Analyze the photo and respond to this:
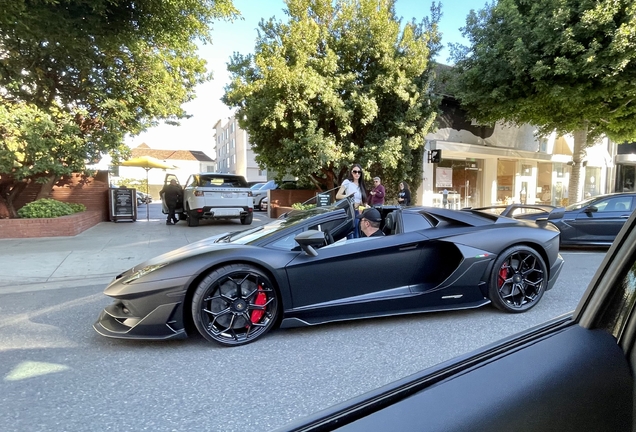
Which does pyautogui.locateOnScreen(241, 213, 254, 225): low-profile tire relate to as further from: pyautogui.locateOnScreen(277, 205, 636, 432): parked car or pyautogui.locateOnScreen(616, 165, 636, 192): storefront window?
pyautogui.locateOnScreen(616, 165, 636, 192): storefront window

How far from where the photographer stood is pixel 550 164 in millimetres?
19531

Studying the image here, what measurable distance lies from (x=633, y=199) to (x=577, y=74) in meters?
4.61

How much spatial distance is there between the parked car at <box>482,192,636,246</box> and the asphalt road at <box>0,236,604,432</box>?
170 inches

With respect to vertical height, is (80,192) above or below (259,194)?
above

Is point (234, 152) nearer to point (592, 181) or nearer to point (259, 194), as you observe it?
point (259, 194)

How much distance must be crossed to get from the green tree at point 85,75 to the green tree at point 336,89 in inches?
98.9

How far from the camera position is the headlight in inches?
122

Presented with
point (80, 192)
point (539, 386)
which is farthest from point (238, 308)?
point (80, 192)

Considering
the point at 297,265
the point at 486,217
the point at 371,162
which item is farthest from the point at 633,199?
the point at 297,265

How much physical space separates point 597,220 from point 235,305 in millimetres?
7529

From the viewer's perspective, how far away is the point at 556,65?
995 centimetres

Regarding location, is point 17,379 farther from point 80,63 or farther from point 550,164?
point 550,164

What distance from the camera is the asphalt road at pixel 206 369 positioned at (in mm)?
2236

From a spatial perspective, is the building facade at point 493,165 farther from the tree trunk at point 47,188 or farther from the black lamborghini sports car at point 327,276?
the tree trunk at point 47,188
